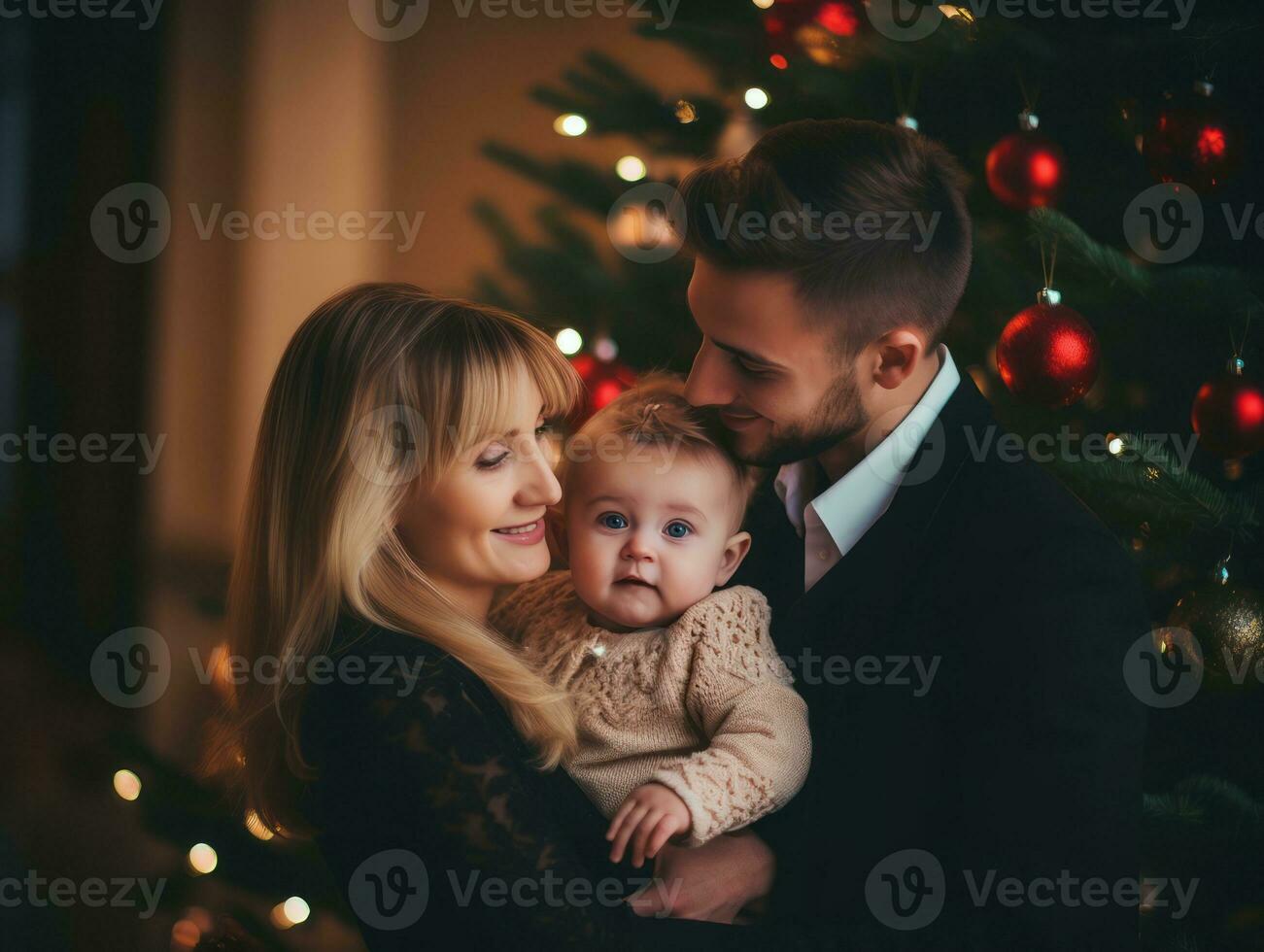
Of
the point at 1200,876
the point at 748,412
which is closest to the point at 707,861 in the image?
the point at 748,412

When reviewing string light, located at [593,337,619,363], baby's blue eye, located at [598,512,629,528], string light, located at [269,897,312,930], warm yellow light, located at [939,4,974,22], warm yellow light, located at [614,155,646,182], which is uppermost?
warm yellow light, located at [939,4,974,22]

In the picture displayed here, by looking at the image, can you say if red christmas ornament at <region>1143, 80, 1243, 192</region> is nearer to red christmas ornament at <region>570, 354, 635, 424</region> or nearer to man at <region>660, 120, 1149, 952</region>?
man at <region>660, 120, 1149, 952</region>

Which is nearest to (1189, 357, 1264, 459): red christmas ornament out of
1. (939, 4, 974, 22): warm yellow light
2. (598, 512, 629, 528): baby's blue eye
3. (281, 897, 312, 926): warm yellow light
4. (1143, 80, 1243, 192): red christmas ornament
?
(1143, 80, 1243, 192): red christmas ornament

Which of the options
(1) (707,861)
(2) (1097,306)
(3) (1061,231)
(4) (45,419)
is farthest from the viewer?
(4) (45,419)

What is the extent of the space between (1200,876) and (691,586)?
35.2 inches

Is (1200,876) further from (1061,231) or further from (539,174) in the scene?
(539,174)

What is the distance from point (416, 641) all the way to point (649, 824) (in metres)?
0.31

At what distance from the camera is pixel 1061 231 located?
1360mm

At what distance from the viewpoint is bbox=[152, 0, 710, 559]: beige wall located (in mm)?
2803

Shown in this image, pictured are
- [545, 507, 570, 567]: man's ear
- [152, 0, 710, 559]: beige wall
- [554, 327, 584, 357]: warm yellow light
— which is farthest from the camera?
[152, 0, 710, 559]: beige wall

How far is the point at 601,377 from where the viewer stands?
1640mm

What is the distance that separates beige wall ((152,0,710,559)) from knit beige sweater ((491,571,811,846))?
5.66 ft

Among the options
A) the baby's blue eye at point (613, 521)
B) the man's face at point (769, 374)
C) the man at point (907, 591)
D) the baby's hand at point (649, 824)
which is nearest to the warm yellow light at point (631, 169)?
the man at point (907, 591)

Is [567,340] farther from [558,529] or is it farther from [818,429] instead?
[818,429]
